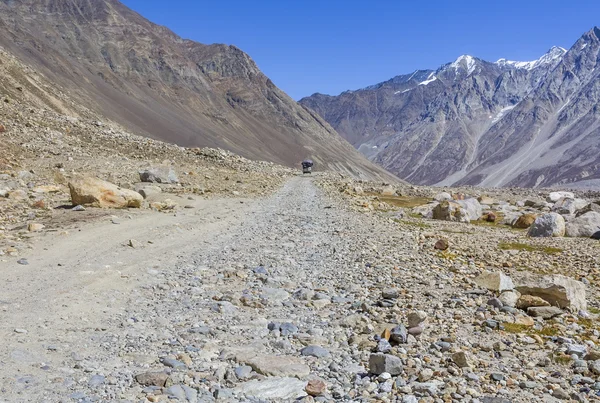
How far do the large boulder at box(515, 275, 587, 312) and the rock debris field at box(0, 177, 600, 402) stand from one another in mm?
41

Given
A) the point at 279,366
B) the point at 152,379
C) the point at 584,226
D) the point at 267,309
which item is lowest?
the point at 279,366

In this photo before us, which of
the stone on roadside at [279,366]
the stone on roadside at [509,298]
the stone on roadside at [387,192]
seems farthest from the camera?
the stone on roadside at [387,192]

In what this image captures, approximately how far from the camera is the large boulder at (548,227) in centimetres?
3356

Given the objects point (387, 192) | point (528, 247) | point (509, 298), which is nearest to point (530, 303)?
point (509, 298)

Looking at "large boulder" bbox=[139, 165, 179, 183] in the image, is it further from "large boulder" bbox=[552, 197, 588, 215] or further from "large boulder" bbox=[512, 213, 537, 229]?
"large boulder" bbox=[552, 197, 588, 215]

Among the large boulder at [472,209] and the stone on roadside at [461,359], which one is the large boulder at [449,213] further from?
the stone on roadside at [461,359]

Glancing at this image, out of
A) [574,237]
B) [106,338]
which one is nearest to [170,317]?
[106,338]

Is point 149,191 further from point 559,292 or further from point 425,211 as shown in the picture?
point 425,211

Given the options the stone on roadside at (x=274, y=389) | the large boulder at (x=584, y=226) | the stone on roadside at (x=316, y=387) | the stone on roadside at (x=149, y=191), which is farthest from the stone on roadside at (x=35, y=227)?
the large boulder at (x=584, y=226)

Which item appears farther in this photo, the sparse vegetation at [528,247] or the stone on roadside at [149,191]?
the stone on roadside at [149,191]

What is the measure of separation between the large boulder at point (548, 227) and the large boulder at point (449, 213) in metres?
7.66

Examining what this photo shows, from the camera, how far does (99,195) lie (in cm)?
2348

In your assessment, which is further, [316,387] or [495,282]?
[495,282]

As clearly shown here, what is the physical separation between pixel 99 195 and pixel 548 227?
2652cm
